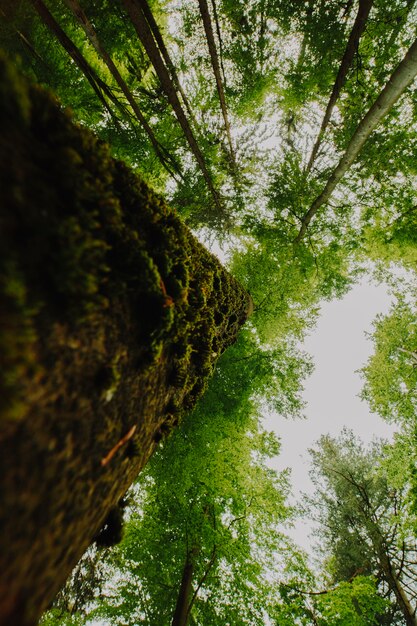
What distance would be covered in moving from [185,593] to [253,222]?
10.9 metres

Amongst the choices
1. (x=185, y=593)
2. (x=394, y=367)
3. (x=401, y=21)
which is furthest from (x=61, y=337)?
(x=394, y=367)

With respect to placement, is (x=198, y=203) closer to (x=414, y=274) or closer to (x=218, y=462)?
(x=218, y=462)

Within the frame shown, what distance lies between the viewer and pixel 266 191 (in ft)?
34.5

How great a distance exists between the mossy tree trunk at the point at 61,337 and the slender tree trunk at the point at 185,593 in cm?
835

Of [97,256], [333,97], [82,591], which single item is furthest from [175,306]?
[82,591]

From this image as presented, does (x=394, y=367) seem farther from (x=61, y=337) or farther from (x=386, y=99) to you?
(x=61, y=337)

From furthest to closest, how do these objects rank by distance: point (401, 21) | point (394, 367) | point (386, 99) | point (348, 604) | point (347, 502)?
point (347, 502), point (394, 367), point (401, 21), point (348, 604), point (386, 99)

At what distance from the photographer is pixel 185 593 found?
7.43 m

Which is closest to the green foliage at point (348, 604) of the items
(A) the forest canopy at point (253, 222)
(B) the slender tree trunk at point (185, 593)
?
(A) the forest canopy at point (253, 222)

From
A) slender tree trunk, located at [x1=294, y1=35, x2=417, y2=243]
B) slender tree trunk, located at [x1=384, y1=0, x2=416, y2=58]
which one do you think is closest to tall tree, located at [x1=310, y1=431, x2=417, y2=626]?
slender tree trunk, located at [x1=294, y1=35, x2=417, y2=243]

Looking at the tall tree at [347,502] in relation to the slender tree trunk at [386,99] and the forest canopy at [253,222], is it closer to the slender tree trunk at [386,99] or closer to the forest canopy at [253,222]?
the forest canopy at [253,222]

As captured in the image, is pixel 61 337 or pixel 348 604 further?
pixel 348 604

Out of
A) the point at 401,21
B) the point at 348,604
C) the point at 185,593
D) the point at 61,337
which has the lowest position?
the point at 185,593

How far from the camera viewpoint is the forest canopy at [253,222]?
702 centimetres
